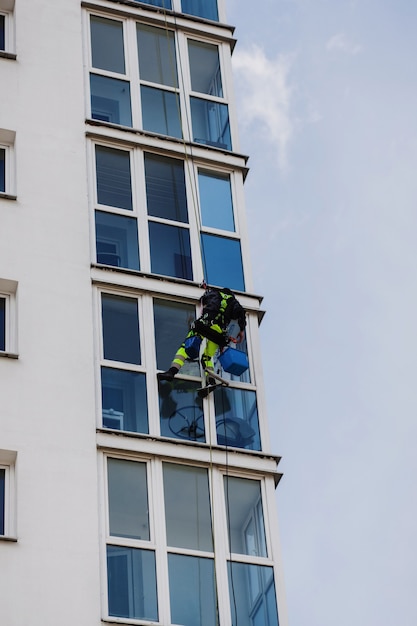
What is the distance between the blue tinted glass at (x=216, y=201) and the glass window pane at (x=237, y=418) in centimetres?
327

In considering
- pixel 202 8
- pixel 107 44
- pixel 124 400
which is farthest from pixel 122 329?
pixel 202 8

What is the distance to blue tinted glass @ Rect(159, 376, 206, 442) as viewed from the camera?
67.2 feet

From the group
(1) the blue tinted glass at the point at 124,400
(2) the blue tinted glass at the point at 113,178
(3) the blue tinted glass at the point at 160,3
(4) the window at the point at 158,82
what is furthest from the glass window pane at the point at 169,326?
(3) the blue tinted glass at the point at 160,3

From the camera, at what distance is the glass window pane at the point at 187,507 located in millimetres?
19516

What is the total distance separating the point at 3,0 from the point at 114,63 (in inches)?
85.7

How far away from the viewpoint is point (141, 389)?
816 inches

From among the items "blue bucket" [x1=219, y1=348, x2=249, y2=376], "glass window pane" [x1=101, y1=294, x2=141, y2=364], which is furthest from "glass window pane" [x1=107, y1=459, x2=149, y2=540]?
"blue bucket" [x1=219, y1=348, x2=249, y2=376]

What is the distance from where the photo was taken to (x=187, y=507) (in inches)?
781

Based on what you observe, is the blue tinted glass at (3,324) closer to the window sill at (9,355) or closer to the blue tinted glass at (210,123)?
the window sill at (9,355)

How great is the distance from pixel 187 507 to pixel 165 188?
233 inches

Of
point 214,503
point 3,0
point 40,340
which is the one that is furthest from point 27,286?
point 3,0

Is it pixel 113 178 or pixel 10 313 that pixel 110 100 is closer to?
pixel 113 178

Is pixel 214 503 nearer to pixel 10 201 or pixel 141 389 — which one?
pixel 141 389

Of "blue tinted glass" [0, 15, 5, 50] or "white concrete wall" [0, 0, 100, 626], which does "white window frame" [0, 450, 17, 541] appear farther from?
"blue tinted glass" [0, 15, 5, 50]
